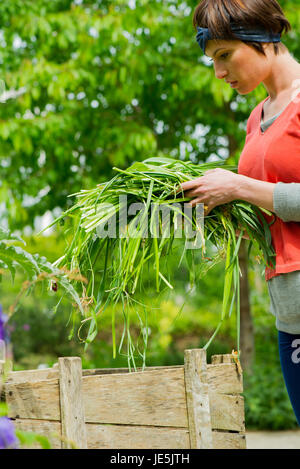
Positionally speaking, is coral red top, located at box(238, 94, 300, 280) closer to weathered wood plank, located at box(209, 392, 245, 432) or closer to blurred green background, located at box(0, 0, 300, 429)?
weathered wood plank, located at box(209, 392, 245, 432)

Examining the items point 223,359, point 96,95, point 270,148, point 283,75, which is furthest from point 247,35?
point 96,95

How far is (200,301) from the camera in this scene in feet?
25.6

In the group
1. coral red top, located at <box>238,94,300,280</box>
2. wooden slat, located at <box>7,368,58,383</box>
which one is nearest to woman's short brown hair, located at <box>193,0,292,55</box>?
coral red top, located at <box>238,94,300,280</box>

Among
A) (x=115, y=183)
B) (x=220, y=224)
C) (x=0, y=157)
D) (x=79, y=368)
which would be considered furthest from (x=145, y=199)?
(x=0, y=157)

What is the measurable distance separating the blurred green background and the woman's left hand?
8.88 feet

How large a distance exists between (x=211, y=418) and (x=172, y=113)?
392 cm

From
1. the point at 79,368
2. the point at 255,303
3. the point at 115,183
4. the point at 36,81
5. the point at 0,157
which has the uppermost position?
the point at 36,81

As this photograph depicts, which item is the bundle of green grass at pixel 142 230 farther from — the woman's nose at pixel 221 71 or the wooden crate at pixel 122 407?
the woman's nose at pixel 221 71

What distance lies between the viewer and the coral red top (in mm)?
1423

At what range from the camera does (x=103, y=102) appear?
5133 millimetres

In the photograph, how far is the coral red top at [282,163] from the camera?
142 cm

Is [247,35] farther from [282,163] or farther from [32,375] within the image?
[32,375]

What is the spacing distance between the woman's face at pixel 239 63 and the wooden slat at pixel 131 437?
0.92 m

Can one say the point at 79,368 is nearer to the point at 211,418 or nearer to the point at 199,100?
the point at 211,418
